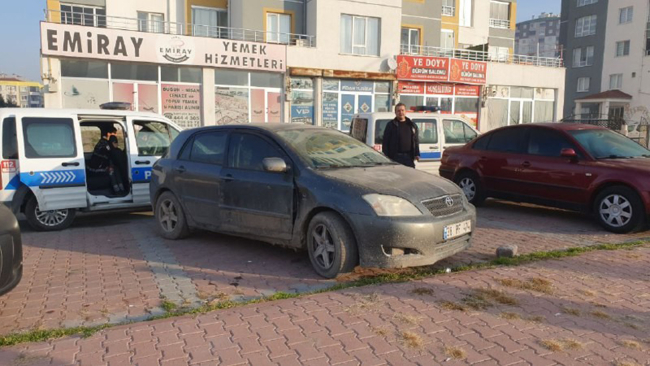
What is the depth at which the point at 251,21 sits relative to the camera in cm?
2334

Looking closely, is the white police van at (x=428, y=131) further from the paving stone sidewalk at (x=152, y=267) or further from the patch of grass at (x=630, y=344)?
the patch of grass at (x=630, y=344)

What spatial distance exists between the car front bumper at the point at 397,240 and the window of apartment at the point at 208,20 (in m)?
21.1

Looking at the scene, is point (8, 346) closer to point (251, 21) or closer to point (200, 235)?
point (200, 235)

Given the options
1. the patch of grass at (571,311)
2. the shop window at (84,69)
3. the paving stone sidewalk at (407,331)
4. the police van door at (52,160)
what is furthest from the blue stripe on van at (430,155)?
the shop window at (84,69)

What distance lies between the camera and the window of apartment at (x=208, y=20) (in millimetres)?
24078

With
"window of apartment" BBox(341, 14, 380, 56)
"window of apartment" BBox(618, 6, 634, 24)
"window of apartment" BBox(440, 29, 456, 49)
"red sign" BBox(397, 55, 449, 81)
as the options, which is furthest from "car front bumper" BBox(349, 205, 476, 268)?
"window of apartment" BBox(618, 6, 634, 24)

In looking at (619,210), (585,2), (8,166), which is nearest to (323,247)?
(619,210)

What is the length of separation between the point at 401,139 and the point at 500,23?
32.2 metres

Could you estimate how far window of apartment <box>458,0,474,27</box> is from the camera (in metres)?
33.4

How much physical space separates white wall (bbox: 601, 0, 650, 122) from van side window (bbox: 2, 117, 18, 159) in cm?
4857

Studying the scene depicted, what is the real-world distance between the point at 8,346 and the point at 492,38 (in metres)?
37.5

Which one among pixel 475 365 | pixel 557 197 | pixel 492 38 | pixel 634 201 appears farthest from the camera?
pixel 492 38

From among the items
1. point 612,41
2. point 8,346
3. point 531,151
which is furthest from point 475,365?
point 612,41

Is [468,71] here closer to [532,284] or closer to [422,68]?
[422,68]
